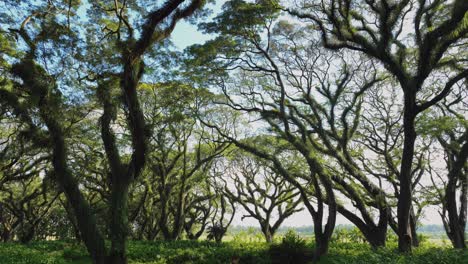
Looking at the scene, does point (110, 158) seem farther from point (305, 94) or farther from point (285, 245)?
point (305, 94)

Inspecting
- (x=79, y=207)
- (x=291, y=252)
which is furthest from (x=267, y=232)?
(x=79, y=207)

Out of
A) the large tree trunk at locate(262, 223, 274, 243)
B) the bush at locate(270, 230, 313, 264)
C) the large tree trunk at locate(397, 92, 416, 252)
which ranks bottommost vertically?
the bush at locate(270, 230, 313, 264)

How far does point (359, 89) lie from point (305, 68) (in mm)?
2768

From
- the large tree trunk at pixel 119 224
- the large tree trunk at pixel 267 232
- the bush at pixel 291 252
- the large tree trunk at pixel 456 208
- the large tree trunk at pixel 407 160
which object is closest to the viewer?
the large tree trunk at pixel 119 224

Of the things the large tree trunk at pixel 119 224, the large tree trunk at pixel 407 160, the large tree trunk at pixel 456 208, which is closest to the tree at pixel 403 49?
the large tree trunk at pixel 407 160

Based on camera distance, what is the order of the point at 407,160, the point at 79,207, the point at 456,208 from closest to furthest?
1. the point at 79,207
2. the point at 407,160
3. the point at 456,208

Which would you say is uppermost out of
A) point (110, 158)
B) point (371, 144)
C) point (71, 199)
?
point (371, 144)

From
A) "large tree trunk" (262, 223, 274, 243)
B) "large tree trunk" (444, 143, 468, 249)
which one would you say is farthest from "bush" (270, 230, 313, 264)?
"large tree trunk" (262, 223, 274, 243)

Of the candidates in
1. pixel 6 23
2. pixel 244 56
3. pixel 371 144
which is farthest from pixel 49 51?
pixel 371 144

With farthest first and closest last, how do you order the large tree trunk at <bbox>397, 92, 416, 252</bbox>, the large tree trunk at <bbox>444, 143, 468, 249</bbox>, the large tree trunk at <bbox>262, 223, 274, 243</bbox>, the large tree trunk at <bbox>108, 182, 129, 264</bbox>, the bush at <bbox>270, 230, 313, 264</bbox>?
the large tree trunk at <bbox>262, 223, 274, 243</bbox> < the large tree trunk at <bbox>444, 143, 468, 249</bbox> < the bush at <bbox>270, 230, 313, 264</bbox> < the large tree trunk at <bbox>397, 92, 416, 252</bbox> < the large tree trunk at <bbox>108, 182, 129, 264</bbox>

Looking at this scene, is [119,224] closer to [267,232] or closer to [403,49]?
[403,49]

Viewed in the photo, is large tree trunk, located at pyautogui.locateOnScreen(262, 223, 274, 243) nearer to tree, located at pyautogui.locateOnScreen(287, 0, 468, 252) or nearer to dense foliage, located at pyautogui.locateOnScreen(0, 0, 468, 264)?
dense foliage, located at pyautogui.locateOnScreen(0, 0, 468, 264)

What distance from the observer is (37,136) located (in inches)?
409

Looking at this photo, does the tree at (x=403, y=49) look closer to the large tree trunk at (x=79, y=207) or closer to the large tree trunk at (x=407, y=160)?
the large tree trunk at (x=407, y=160)
